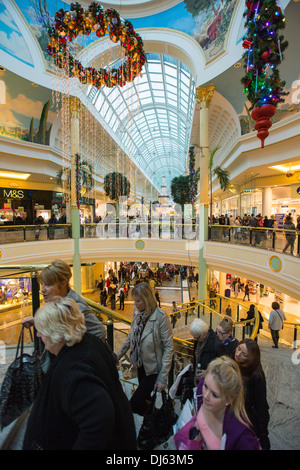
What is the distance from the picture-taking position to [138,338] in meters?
Answer: 2.29

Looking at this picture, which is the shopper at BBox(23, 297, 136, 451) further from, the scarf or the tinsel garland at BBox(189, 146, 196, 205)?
the tinsel garland at BBox(189, 146, 196, 205)

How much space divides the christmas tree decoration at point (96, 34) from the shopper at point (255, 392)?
899cm

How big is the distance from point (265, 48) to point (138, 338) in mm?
5160

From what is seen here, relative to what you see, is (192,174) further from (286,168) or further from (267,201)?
(267,201)

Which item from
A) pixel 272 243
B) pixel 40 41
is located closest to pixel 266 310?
pixel 272 243

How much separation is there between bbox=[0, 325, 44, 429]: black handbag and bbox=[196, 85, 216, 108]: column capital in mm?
13527

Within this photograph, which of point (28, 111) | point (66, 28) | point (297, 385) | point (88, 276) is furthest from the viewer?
point (88, 276)

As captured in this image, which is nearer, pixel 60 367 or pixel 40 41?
pixel 60 367

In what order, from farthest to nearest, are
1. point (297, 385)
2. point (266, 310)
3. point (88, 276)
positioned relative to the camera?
point (88, 276) → point (266, 310) → point (297, 385)

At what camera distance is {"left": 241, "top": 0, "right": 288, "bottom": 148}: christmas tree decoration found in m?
4.18

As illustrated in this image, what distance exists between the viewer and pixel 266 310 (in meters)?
14.8

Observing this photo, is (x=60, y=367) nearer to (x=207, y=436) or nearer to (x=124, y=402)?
(x=124, y=402)

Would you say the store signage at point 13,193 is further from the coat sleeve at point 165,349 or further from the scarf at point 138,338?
the coat sleeve at point 165,349
